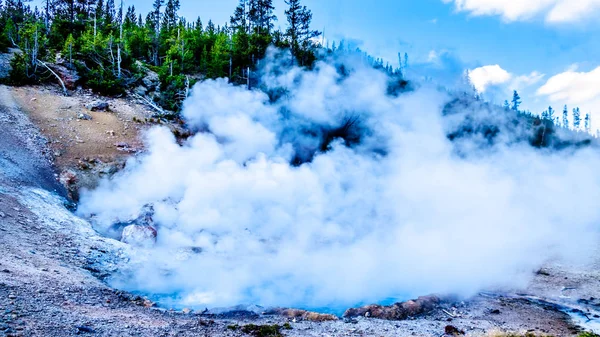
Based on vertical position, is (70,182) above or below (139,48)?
below

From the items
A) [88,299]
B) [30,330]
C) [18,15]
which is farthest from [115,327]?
[18,15]

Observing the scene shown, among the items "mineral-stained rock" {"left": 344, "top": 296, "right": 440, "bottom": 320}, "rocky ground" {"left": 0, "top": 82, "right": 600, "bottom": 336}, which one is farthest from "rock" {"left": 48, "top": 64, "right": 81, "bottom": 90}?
"mineral-stained rock" {"left": 344, "top": 296, "right": 440, "bottom": 320}

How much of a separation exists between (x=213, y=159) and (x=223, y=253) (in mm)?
5152

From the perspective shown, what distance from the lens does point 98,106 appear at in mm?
19578

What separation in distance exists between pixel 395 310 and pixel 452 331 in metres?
1.23

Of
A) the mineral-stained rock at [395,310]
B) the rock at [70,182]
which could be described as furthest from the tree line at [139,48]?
the mineral-stained rock at [395,310]

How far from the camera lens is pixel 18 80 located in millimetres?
19969

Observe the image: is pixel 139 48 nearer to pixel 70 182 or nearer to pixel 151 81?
pixel 151 81

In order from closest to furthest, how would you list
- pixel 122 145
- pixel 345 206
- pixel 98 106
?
pixel 345 206, pixel 122 145, pixel 98 106

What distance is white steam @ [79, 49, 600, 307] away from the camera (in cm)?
980

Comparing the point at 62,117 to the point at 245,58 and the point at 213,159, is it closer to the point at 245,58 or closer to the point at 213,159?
the point at 213,159

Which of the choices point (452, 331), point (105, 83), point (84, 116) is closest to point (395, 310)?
point (452, 331)

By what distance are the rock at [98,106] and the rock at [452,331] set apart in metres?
19.0

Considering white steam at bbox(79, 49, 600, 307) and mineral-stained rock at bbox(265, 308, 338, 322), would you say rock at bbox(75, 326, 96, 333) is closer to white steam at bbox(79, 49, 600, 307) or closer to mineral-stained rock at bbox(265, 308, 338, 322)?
mineral-stained rock at bbox(265, 308, 338, 322)
